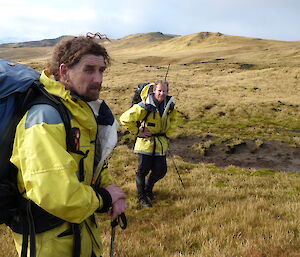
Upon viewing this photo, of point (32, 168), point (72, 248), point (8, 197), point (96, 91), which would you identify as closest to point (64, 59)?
point (96, 91)

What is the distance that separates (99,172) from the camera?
2.99 metres

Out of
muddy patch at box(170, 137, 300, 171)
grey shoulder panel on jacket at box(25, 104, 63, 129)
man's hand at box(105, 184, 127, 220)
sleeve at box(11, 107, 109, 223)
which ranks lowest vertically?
muddy patch at box(170, 137, 300, 171)

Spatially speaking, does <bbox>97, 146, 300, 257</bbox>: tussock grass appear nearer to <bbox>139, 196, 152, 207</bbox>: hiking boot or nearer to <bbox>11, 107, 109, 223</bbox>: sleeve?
<bbox>139, 196, 152, 207</bbox>: hiking boot

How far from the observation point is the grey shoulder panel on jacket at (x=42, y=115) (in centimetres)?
208

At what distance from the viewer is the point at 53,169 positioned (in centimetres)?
200

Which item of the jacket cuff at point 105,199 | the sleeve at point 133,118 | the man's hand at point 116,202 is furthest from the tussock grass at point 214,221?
the jacket cuff at point 105,199

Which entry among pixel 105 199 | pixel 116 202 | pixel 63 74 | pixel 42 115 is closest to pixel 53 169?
pixel 42 115

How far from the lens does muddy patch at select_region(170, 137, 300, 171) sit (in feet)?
44.6

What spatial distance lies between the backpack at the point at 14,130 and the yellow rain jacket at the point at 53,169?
61 mm

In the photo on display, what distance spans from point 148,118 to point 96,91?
4.47 m

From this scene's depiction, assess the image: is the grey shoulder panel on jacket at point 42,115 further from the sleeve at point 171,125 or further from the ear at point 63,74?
the sleeve at point 171,125

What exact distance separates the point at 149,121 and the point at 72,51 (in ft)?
15.3

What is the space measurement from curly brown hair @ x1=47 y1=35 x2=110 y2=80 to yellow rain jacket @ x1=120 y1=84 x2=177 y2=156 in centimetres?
423

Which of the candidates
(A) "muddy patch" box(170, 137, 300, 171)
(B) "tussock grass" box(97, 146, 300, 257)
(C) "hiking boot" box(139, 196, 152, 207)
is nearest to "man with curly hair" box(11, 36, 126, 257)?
(B) "tussock grass" box(97, 146, 300, 257)
